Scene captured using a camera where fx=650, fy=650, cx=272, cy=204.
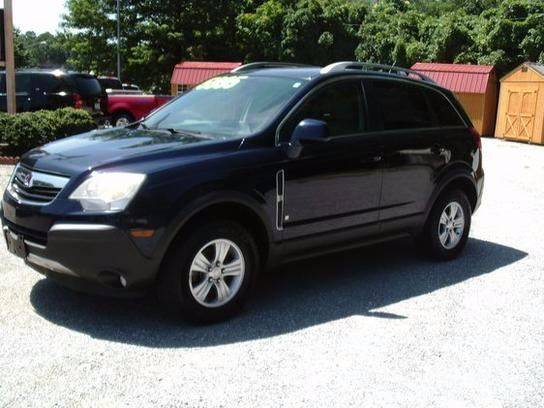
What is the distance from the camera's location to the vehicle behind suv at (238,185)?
402cm

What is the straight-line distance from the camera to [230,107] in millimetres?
5152

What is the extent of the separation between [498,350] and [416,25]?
28266 millimetres

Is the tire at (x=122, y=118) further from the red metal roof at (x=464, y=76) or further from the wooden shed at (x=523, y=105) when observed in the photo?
the wooden shed at (x=523, y=105)

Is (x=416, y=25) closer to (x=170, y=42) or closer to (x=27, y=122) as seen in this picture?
(x=170, y=42)

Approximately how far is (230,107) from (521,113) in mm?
19635

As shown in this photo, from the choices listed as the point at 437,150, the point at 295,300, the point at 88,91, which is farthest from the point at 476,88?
the point at 295,300

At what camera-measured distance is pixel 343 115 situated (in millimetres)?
5270

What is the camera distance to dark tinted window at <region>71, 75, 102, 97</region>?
625 inches

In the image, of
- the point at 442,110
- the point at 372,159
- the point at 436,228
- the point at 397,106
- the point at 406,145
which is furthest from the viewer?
the point at 442,110

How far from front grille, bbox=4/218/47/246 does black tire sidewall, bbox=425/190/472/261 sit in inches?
139

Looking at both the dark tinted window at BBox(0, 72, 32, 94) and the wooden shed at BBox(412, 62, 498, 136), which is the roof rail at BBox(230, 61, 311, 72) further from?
the wooden shed at BBox(412, 62, 498, 136)

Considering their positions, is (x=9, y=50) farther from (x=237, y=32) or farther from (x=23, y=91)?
(x=237, y=32)

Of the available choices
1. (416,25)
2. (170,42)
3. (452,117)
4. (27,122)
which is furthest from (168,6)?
(452,117)

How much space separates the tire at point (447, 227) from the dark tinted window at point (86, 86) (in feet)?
38.6
